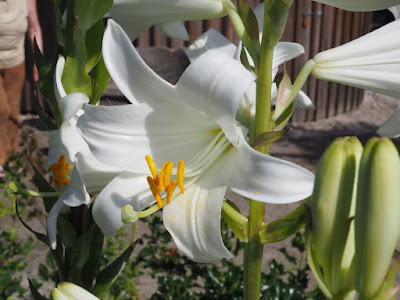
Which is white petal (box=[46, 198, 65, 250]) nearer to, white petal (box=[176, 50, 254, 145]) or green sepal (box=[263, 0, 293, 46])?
white petal (box=[176, 50, 254, 145])

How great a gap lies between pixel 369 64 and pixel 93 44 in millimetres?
348

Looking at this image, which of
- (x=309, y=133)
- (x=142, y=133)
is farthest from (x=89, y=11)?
(x=309, y=133)

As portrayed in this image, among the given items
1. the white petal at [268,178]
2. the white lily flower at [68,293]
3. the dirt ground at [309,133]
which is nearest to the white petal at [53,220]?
the white lily flower at [68,293]

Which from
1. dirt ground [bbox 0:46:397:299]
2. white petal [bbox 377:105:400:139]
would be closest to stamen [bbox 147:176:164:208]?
white petal [bbox 377:105:400:139]

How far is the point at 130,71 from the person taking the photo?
2.53ft

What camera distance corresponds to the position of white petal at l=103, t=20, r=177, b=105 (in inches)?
28.5

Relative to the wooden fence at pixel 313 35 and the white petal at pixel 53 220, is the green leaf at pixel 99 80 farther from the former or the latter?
the wooden fence at pixel 313 35

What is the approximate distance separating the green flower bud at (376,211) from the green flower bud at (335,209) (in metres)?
0.04

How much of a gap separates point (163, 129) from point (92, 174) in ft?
0.43

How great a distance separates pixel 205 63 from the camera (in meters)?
0.70

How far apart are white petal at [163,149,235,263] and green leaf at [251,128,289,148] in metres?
0.09

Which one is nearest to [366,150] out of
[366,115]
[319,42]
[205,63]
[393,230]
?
[393,230]

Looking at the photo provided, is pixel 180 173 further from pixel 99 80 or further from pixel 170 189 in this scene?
pixel 99 80

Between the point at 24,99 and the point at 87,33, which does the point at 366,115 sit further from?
the point at 87,33
